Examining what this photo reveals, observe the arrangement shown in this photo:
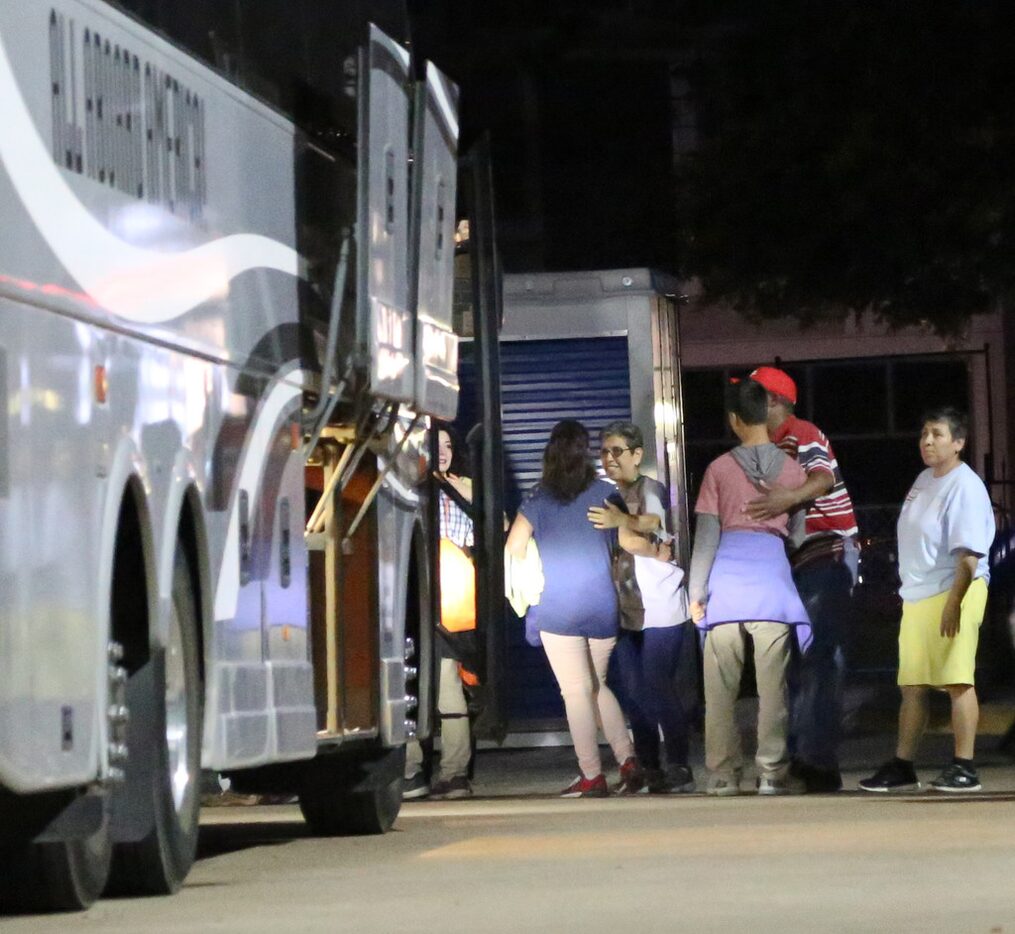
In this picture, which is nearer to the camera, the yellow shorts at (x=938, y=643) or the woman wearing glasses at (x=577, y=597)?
the yellow shorts at (x=938, y=643)

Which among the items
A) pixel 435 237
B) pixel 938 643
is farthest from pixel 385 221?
pixel 938 643

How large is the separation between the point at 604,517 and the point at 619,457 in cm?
44

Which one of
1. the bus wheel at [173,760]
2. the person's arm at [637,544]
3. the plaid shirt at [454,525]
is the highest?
the plaid shirt at [454,525]

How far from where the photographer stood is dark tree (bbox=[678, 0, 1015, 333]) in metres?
22.3

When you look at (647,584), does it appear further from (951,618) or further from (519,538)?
(951,618)

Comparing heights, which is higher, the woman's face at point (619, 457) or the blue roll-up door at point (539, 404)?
the blue roll-up door at point (539, 404)

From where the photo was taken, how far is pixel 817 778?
13695mm

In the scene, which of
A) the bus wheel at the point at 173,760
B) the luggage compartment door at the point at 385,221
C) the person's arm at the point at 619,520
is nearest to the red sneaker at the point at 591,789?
the person's arm at the point at 619,520

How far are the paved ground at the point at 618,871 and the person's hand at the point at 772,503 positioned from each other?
4.21 feet

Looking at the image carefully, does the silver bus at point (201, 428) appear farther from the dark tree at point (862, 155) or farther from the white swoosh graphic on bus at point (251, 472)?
the dark tree at point (862, 155)

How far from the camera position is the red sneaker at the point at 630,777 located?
1402 centimetres

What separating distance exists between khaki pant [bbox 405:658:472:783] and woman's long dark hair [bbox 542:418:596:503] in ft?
3.25

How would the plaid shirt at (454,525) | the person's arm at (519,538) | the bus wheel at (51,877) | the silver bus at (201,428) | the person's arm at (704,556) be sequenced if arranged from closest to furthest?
the silver bus at (201,428) → the bus wheel at (51,877) → the person's arm at (704,556) → the plaid shirt at (454,525) → the person's arm at (519,538)

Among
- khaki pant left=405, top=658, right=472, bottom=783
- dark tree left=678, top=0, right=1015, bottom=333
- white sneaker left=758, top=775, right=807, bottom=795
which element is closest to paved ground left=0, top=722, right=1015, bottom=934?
white sneaker left=758, top=775, right=807, bottom=795
